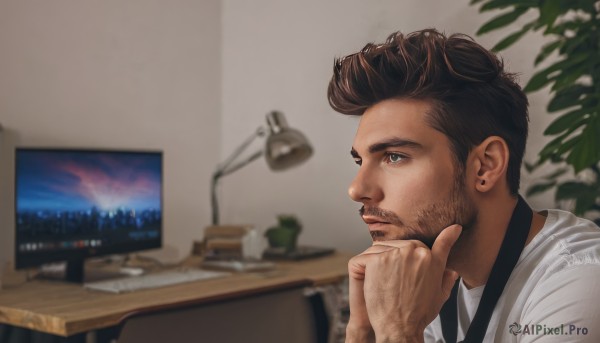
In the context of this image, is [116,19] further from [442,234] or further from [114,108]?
[442,234]

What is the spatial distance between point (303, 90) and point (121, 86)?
78cm

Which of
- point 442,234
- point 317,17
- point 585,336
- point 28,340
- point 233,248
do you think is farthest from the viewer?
point 317,17

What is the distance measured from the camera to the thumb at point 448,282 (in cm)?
117

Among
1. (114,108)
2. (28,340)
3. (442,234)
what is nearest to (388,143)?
(442,234)

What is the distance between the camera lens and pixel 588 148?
1561 mm

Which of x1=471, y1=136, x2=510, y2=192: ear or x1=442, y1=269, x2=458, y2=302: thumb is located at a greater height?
x1=471, y1=136, x2=510, y2=192: ear

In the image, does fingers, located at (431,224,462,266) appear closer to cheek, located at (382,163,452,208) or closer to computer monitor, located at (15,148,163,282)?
cheek, located at (382,163,452,208)

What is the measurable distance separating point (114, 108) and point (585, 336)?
2116mm

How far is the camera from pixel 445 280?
118 centimetres

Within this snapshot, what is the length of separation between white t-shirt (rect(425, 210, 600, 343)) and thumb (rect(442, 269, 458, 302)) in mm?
65

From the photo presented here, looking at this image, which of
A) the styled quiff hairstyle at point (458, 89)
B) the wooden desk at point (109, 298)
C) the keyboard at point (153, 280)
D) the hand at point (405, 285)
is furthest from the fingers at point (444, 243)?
the keyboard at point (153, 280)

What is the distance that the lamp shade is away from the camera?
8.59 feet

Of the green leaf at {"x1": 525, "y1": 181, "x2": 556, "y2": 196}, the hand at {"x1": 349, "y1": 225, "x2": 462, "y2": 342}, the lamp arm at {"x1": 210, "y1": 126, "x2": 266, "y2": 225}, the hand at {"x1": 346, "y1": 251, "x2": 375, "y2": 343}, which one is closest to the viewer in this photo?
the hand at {"x1": 349, "y1": 225, "x2": 462, "y2": 342}

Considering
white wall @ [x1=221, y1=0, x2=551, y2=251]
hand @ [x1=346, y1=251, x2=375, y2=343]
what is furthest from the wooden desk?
white wall @ [x1=221, y1=0, x2=551, y2=251]
